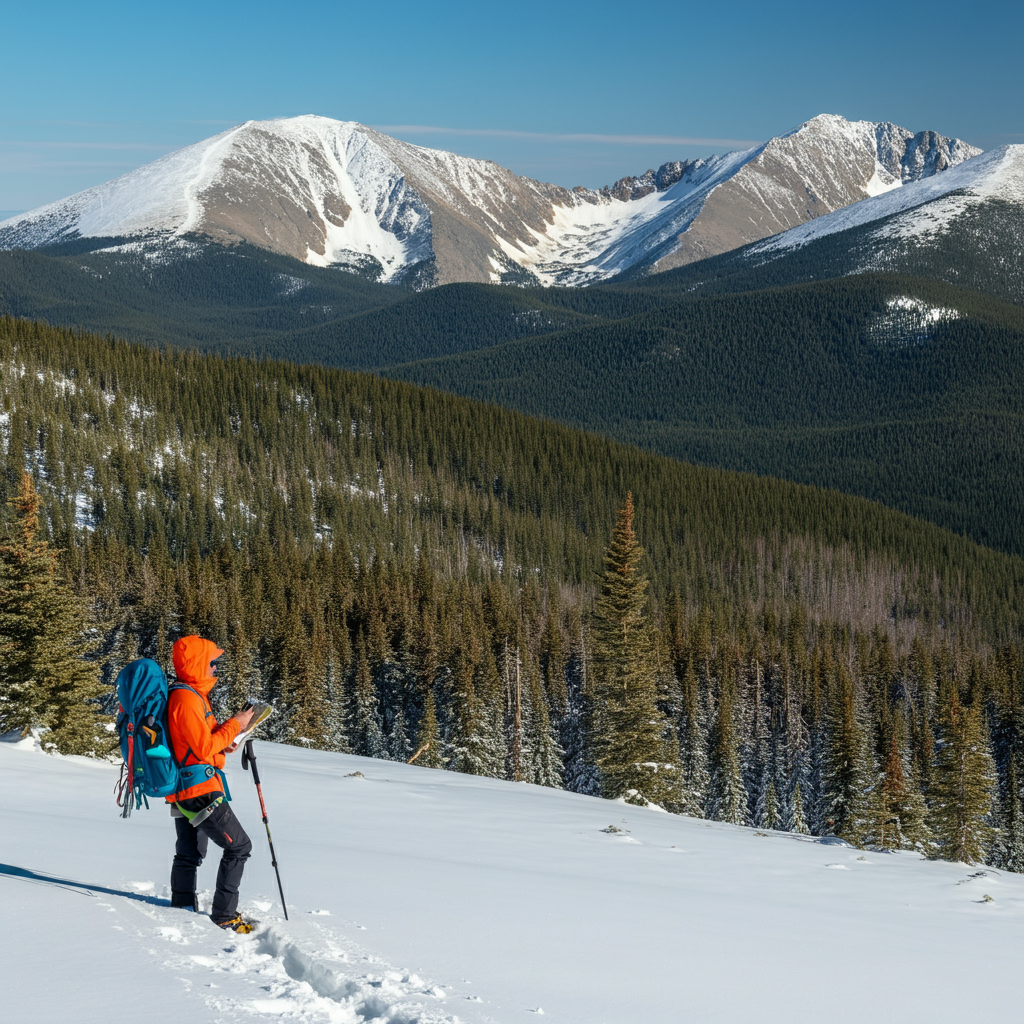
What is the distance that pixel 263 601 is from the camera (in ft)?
253

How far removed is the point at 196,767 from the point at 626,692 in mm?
32266

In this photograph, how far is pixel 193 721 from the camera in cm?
891

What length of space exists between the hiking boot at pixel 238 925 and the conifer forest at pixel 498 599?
43.2 feet

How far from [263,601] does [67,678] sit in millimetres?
57368

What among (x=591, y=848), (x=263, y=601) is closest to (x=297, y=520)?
(x=263, y=601)

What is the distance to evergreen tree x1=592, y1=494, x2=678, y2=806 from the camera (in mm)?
39125

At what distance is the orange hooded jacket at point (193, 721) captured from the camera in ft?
29.1

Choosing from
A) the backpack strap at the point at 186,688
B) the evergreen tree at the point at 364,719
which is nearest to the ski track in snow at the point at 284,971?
the backpack strap at the point at 186,688

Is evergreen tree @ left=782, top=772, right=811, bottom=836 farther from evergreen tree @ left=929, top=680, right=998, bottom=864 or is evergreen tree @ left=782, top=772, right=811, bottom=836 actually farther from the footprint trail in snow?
the footprint trail in snow

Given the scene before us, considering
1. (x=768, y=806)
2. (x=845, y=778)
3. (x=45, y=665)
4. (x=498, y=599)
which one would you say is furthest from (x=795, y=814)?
(x=45, y=665)

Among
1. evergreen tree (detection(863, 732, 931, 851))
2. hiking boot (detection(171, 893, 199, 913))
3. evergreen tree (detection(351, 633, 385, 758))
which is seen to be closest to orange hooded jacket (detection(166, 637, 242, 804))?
hiking boot (detection(171, 893, 199, 913))

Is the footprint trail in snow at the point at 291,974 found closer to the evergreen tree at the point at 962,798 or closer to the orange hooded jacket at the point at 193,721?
the orange hooded jacket at the point at 193,721

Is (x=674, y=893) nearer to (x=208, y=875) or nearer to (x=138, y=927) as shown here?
(x=208, y=875)

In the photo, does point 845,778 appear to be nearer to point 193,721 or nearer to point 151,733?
point 193,721
